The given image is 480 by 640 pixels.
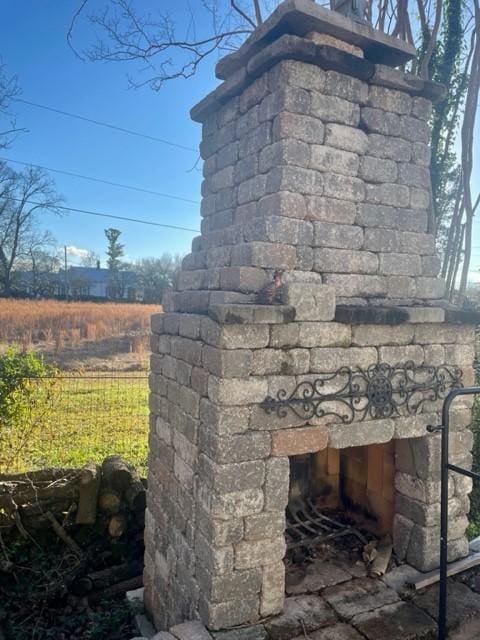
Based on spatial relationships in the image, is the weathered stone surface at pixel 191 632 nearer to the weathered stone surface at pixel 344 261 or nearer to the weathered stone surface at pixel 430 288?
the weathered stone surface at pixel 344 261

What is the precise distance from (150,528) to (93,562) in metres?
1.73

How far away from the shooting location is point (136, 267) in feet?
114

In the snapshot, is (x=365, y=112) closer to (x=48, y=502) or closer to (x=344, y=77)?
(x=344, y=77)

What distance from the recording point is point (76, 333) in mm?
12828

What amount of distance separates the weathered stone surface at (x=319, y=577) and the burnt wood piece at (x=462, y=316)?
230cm

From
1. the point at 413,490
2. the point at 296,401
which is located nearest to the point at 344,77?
the point at 296,401

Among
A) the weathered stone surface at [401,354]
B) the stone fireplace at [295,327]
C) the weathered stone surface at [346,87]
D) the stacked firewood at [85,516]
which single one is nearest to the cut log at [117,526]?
the stacked firewood at [85,516]

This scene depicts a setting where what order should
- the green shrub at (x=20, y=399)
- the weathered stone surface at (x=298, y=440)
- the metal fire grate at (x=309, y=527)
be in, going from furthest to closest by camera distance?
the green shrub at (x=20, y=399), the metal fire grate at (x=309, y=527), the weathered stone surface at (x=298, y=440)

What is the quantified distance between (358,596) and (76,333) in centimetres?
1131

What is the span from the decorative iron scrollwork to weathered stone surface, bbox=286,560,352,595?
4.61 ft

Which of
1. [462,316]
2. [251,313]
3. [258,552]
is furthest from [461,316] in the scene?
[258,552]

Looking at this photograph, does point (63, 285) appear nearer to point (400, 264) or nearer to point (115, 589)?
point (115, 589)

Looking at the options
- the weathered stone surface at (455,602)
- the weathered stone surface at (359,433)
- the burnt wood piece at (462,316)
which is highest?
the burnt wood piece at (462,316)

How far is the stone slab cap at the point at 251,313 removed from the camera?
2721 mm
